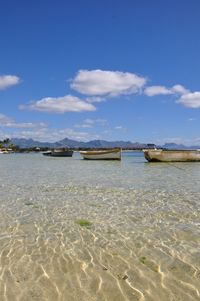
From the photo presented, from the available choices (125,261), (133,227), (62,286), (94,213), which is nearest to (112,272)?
(125,261)

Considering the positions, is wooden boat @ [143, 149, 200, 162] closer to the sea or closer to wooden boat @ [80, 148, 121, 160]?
wooden boat @ [80, 148, 121, 160]

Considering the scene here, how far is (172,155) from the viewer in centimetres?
4147

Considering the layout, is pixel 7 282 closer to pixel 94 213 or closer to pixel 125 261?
pixel 125 261

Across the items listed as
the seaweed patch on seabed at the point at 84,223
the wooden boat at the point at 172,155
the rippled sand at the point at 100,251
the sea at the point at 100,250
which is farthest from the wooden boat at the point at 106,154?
the seaweed patch on seabed at the point at 84,223

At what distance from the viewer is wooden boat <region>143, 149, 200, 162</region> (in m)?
41.4

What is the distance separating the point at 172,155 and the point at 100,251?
3677 cm

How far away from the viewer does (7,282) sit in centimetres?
480

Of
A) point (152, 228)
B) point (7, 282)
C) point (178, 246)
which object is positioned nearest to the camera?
point (7, 282)

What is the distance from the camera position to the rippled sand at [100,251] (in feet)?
15.0

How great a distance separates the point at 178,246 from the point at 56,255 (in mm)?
2667

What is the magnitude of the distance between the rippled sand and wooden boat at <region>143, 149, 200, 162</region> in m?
30.7

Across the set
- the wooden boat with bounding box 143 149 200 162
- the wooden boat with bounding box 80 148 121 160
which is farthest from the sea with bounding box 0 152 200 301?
the wooden boat with bounding box 80 148 121 160

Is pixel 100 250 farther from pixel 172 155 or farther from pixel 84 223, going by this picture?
pixel 172 155

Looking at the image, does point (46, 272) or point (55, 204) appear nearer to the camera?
point (46, 272)
